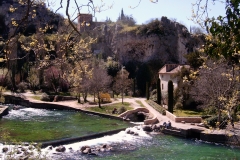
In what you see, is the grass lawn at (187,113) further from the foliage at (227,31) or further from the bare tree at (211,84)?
the foliage at (227,31)

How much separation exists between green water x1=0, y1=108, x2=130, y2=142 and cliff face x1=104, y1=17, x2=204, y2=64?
1006 inches

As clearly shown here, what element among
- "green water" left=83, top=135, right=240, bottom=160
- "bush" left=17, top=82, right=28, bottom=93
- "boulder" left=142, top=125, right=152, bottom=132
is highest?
"bush" left=17, top=82, right=28, bottom=93

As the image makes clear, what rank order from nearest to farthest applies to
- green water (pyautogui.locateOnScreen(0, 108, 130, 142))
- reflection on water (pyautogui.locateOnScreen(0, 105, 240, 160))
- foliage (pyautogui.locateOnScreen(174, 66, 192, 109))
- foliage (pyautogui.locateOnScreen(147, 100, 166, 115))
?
reflection on water (pyautogui.locateOnScreen(0, 105, 240, 160))
green water (pyautogui.locateOnScreen(0, 108, 130, 142))
foliage (pyautogui.locateOnScreen(147, 100, 166, 115))
foliage (pyautogui.locateOnScreen(174, 66, 192, 109))

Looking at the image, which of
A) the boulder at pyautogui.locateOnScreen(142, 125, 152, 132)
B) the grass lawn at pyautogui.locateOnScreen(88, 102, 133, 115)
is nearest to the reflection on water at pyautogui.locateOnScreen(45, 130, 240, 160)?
the boulder at pyautogui.locateOnScreen(142, 125, 152, 132)

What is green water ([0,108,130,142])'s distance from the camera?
75.4ft

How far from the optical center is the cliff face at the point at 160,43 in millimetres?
57406

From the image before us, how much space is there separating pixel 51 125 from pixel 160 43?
34799mm

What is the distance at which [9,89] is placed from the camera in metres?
48.7

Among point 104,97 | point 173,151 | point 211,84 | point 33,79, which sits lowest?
point 173,151

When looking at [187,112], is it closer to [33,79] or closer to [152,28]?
[33,79]

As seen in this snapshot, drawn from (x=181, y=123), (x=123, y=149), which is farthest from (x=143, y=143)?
(x=181, y=123)

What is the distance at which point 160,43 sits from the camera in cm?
5775

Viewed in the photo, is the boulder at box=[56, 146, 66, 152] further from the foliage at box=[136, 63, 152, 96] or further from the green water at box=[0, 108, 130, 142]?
the foliage at box=[136, 63, 152, 96]

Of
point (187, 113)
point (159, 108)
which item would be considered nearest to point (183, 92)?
point (187, 113)
